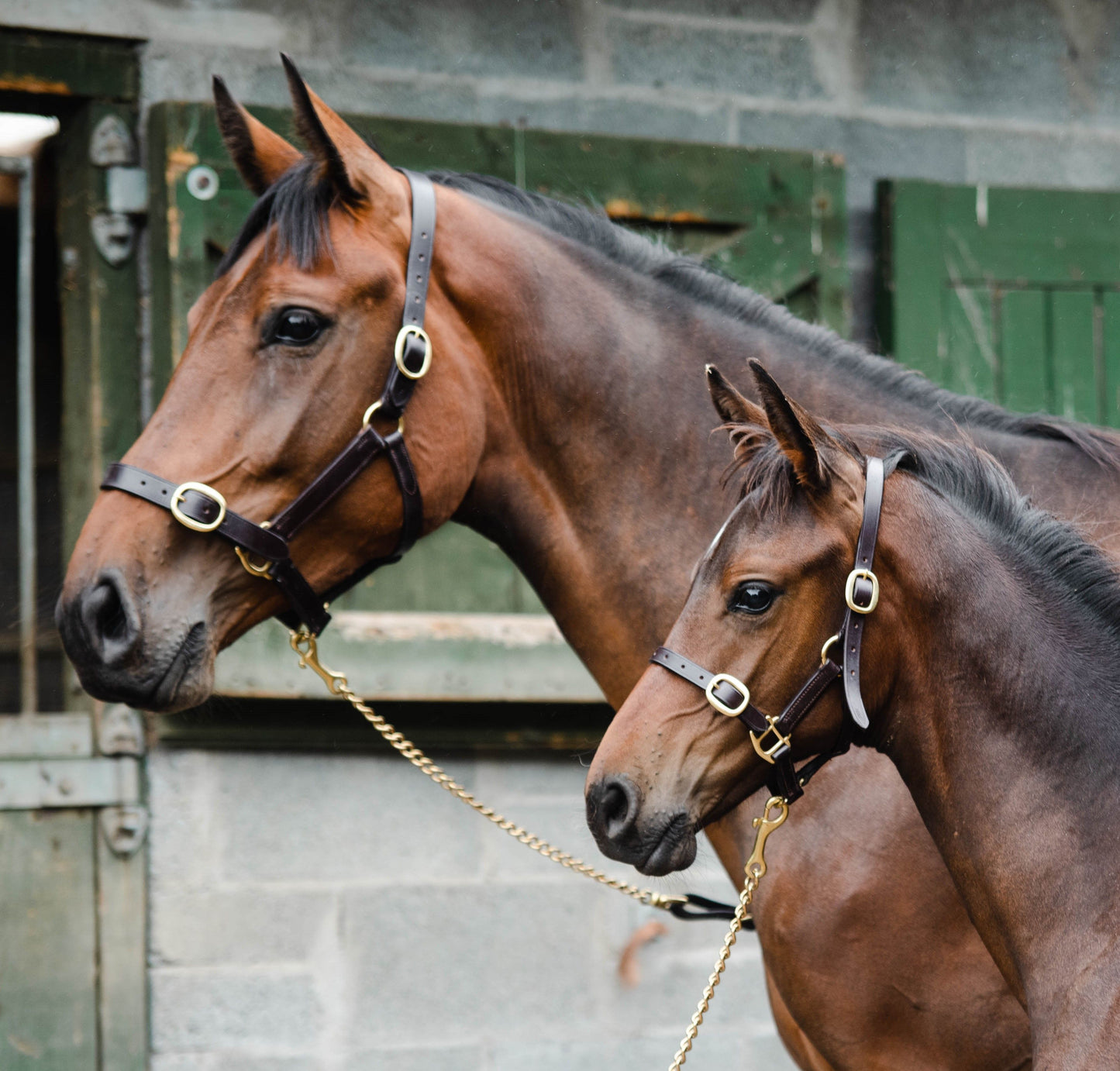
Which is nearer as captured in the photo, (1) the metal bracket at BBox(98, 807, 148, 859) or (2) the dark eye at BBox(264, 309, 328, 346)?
(2) the dark eye at BBox(264, 309, 328, 346)

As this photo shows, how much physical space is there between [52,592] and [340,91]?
159 cm

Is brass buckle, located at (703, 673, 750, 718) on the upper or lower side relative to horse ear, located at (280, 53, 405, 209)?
lower

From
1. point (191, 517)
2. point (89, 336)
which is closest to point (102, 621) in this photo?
point (191, 517)

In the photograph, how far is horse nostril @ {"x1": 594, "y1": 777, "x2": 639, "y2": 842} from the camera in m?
1.71

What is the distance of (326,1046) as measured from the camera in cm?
350

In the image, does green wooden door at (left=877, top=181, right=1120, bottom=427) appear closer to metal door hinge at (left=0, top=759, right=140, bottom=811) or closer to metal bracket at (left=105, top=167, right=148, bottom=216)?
metal bracket at (left=105, top=167, right=148, bottom=216)

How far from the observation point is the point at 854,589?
1688mm

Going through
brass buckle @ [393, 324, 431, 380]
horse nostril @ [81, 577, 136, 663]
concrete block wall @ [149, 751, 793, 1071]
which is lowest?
concrete block wall @ [149, 751, 793, 1071]

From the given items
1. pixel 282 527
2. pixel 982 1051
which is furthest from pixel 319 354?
pixel 982 1051

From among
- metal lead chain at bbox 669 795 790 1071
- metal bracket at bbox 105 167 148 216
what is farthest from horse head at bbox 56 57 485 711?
metal bracket at bbox 105 167 148 216

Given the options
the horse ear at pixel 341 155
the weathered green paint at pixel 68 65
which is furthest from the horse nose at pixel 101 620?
the weathered green paint at pixel 68 65

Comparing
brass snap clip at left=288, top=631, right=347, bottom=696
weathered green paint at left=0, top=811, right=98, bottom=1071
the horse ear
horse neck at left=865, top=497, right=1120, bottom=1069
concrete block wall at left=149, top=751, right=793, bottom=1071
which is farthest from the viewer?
concrete block wall at left=149, top=751, right=793, bottom=1071

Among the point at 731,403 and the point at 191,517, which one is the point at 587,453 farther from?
the point at 191,517

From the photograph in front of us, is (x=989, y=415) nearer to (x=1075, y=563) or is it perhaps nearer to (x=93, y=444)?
(x=1075, y=563)
